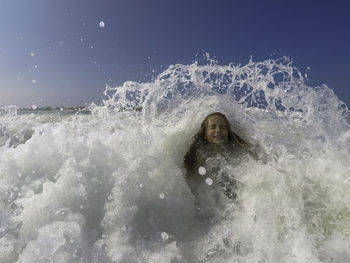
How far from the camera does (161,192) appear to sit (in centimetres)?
395

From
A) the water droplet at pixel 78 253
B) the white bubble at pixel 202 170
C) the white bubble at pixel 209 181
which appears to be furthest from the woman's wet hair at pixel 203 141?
the water droplet at pixel 78 253

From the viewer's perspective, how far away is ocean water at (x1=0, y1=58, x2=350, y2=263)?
2.96 m

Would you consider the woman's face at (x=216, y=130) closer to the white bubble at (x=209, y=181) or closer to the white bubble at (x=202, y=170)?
the white bubble at (x=202, y=170)

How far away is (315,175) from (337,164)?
330 millimetres

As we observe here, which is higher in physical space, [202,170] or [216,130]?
[216,130]

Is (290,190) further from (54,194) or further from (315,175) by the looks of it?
(54,194)

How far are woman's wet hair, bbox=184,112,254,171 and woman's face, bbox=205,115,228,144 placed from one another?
59 millimetres

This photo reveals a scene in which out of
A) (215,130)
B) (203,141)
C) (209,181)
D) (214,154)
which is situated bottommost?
(209,181)

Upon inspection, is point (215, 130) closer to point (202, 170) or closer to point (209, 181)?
point (202, 170)

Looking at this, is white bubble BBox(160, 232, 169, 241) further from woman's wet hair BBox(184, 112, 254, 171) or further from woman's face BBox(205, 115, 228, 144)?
woman's face BBox(205, 115, 228, 144)

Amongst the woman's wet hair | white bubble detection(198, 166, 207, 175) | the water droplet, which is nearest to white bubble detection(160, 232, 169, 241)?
the water droplet

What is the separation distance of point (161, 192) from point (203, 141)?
1.82m

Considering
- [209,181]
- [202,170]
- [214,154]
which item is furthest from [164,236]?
[214,154]

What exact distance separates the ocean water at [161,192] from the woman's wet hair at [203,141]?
A: 15 cm
